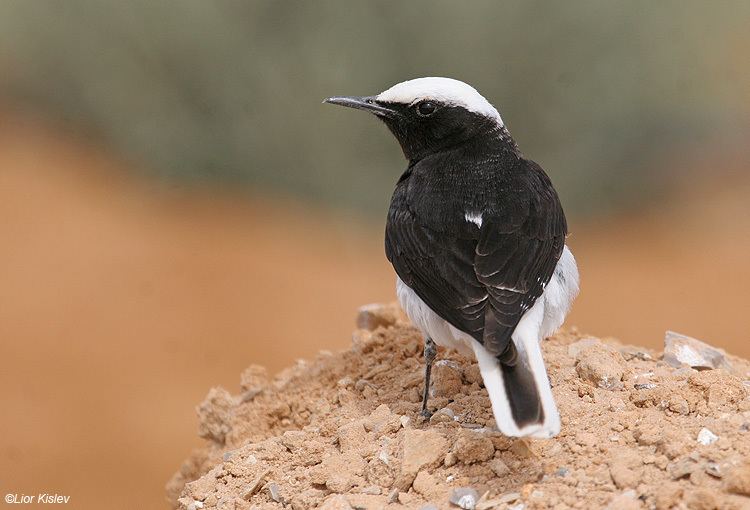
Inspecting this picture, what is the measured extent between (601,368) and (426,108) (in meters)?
1.81

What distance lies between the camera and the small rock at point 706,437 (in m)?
4.05

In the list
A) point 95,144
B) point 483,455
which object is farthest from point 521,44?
point 483,455

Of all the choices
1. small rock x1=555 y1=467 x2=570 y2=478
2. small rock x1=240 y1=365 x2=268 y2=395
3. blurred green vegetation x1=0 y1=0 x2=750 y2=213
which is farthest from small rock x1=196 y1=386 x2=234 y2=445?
blurred green vegetation x1=0 y1=0 x2=750 y2=213

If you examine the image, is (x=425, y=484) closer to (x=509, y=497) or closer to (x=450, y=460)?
(x=450, y=460)

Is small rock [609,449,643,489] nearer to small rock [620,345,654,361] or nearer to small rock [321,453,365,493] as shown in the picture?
small rock [321,453,365,493]

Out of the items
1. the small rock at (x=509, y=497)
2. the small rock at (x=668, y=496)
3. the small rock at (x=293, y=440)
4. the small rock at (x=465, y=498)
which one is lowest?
the small rock at (x=668, y=496)

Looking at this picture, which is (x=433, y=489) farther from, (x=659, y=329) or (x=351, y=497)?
(x=659, y=329)

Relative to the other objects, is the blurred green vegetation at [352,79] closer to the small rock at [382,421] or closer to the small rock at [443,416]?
the small rock at [382,421]

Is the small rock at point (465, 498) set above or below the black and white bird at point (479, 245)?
below

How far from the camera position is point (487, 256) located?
4.73 metres

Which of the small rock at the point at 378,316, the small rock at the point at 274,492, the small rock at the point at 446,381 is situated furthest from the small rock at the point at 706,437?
the small rock at the point at 378,316

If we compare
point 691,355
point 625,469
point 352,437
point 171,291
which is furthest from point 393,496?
point 171,291

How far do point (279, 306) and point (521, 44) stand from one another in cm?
498

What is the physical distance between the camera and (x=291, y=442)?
4871 millimetres
